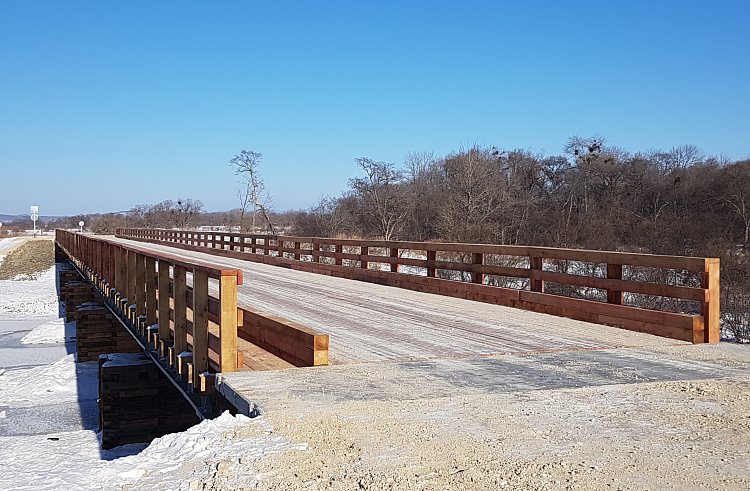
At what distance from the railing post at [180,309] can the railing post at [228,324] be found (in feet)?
3.59

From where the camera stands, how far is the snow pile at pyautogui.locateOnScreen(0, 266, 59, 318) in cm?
2952

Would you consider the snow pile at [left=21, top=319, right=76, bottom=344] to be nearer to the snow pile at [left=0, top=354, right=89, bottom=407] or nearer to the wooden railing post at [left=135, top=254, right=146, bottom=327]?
the snow pile at [left=0, top=354, right=89, bottom=407]

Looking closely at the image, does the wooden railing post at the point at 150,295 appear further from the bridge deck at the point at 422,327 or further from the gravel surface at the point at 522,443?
the gravel surface at the point at 522,443

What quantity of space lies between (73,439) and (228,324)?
20.2ft

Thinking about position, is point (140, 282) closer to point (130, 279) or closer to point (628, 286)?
point (130, 279)

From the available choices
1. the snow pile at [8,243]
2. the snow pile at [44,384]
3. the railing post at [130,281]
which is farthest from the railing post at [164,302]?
the snow pile at [8,243]

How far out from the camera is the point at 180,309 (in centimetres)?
633

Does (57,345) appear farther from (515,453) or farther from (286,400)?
(515,453)

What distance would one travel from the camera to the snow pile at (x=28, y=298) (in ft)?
96.8

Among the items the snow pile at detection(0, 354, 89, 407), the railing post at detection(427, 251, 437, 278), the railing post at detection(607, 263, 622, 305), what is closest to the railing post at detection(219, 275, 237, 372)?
the railing post at detection(607, 263, 622, 305)

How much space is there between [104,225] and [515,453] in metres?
96.4

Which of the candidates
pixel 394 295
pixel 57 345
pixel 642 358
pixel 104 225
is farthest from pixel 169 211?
pixel 642 358

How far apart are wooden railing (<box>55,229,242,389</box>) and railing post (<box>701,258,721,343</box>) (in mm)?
4885

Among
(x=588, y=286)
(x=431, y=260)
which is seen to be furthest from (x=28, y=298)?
(x=588, y=286)
